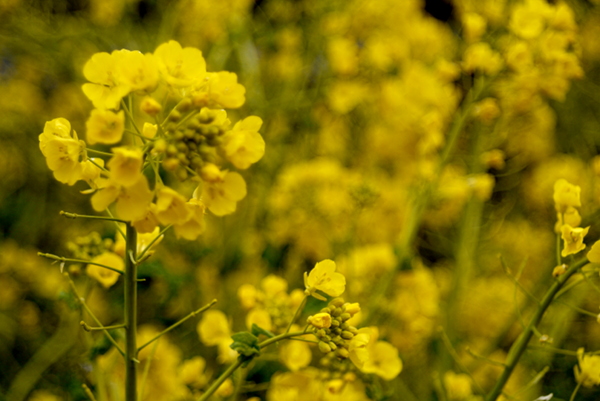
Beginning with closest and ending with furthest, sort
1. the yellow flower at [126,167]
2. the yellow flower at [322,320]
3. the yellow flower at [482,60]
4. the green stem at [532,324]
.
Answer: the yellow flower at [126,167]
the yellow flower at [322,320]
the green stem at [532,324]
the yellow flower at [482,60]

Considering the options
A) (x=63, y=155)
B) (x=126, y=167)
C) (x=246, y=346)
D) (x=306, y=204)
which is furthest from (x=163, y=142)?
(x=306, y=204)

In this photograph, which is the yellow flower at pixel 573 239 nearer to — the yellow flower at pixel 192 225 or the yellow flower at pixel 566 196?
the yellow flower at pixel 566 196

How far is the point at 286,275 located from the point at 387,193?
49cm

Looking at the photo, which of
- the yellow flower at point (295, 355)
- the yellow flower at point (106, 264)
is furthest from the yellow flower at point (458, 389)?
the yellow flower at point (106, 264)

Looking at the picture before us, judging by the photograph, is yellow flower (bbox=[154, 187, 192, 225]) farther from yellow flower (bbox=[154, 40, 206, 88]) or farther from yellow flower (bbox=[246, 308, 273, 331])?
yellow flower (bbox=[246, 308, 273, 331])

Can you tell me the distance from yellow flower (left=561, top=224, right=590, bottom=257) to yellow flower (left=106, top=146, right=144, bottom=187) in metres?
0.63

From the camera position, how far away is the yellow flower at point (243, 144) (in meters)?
0.67

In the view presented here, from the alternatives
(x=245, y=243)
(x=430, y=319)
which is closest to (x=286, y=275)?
(x=245, y=243)

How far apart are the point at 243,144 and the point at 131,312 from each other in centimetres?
29

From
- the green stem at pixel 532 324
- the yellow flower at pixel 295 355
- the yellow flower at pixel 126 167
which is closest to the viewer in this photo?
the yellow flower at pixel 126 167

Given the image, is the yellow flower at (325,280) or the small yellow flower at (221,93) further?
the yellow flower at (325,280)

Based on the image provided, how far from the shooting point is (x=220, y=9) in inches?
81.3

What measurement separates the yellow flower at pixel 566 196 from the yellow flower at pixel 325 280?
1.35 ft

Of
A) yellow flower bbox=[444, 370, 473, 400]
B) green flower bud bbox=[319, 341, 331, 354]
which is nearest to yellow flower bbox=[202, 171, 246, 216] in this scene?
green flower bud bbox=[319, 341, 331, 354]
